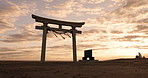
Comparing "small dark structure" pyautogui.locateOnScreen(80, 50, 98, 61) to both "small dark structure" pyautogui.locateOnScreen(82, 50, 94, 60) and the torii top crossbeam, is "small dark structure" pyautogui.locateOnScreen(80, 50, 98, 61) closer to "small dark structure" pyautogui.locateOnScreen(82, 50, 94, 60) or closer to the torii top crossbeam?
"small dark structure" pyautogui.locateOnScreen(82, 50, 94, 60)

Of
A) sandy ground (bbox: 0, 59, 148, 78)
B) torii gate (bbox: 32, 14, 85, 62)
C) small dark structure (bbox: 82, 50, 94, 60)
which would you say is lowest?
sandy ground (bbox: 0, 59, 148, 78)

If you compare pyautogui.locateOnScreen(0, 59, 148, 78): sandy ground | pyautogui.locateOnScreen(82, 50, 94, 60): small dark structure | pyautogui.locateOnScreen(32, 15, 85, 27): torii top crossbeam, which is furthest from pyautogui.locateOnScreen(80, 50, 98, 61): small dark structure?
pyautogui.locateOnScreen(0, 59, 148, 78): sandy ground

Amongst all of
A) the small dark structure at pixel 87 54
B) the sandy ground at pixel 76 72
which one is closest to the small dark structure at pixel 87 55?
the small dark structure at pixel 87 54

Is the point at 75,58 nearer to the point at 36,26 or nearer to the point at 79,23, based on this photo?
the point at 79,23

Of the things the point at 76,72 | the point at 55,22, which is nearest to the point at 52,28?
the point at 55,22

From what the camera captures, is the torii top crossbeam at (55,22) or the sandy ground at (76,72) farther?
the torii top crossbeam at (55,22)

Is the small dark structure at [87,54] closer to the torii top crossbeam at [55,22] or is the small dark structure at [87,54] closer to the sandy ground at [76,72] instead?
the torii top crossbeam at [55,22]

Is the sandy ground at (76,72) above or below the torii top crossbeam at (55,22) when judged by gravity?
below

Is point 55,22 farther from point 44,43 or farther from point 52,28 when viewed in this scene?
point 44,43

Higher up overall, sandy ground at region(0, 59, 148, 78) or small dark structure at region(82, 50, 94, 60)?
small dark structure at region(82, 50, 94, 60)

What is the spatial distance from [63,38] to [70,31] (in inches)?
57.0

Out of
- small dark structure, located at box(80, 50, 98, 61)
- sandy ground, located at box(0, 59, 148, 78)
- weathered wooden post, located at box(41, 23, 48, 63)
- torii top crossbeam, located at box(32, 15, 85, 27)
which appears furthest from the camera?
small dark structure, located at box(80, 50, 98, 61)

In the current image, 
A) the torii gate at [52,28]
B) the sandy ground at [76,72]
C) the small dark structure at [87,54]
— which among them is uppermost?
the torii gate at [52,28]

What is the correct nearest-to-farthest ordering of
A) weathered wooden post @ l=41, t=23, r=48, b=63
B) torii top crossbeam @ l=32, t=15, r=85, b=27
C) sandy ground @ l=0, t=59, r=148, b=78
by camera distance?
sandy ground @ l=0, t=59, r=148, b=78
torii top crossbeam @ l=32, t=15, r=85, b=27
weathered wooden post @ l=41, t=23, r=48, b=63
